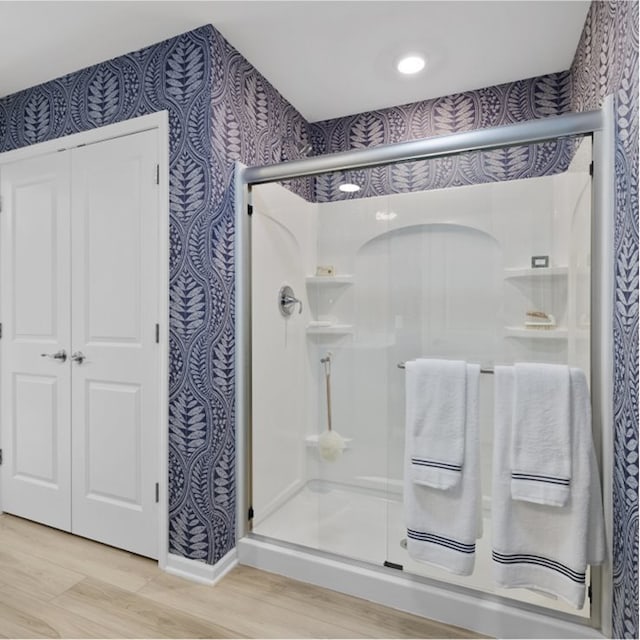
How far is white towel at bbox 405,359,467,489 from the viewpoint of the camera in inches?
61.4

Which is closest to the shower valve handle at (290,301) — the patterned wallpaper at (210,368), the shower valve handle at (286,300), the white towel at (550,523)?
the shower valve handle at (286,300)

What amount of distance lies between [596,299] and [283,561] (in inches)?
67.5

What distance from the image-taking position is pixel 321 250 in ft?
6.70

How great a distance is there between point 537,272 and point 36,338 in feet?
8.40

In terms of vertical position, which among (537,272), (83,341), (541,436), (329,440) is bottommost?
(329,440)

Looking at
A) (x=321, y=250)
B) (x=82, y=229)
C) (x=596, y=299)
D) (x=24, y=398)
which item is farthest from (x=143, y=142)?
(x=596, y=299)

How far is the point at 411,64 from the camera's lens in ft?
7.26

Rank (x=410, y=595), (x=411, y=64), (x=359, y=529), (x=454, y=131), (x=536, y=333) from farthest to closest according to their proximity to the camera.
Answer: (x=454, y=131), (x=411, y=64), (x=359, y=529), (x=410, y=595), (x=536, y=333)

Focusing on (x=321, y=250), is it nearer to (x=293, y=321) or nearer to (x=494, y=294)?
(x=293, y=321)

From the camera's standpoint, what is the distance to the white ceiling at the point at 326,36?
178 centimetres

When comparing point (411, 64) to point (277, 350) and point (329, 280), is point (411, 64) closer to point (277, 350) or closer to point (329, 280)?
point (329, 280)

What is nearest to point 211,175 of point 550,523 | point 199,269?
point 199,269

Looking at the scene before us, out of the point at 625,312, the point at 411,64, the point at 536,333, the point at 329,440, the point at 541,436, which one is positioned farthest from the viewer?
the point at 411,64

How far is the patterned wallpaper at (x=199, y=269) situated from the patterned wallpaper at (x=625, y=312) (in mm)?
1228
